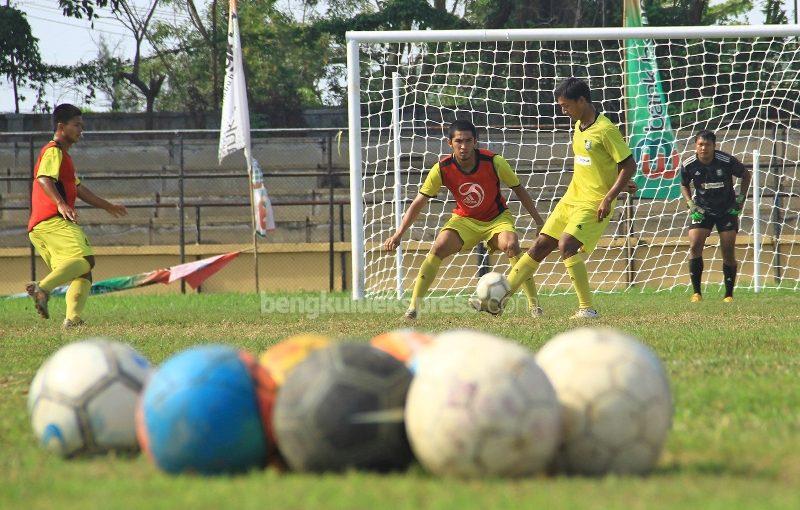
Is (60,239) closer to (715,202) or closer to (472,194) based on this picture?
(472,194)

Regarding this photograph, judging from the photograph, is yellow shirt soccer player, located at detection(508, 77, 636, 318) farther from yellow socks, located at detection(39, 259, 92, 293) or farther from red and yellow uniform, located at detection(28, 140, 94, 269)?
red and yellow uniform, located at detection(28, 140, 94, 269)

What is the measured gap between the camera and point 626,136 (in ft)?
51.5

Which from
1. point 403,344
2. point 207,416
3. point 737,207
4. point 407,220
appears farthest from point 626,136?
point 207,416

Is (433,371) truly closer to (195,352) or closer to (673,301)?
(195,352)

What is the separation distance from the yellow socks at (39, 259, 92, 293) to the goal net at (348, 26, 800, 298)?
12.7 ft

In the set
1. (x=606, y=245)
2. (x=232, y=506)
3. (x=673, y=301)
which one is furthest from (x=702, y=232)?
(x=232, y=506)

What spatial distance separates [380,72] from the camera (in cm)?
3122

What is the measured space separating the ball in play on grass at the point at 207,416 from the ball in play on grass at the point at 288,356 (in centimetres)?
6

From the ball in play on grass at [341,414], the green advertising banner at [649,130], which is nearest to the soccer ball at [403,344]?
the ball in play on grass at [341,414]

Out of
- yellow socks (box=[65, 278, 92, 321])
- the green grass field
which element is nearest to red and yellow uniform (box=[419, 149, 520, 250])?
the green grass field

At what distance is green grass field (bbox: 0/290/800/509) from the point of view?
3406 millimetres

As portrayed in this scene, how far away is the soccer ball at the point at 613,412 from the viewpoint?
12.5 ft

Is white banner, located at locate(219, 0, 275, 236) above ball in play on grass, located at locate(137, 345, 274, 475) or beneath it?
above

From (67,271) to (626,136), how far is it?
8.32 meters
